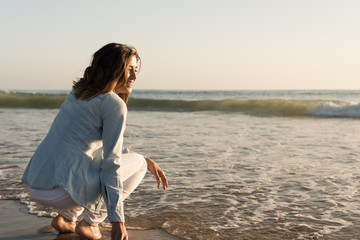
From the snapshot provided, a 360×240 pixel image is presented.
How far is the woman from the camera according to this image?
2125mm

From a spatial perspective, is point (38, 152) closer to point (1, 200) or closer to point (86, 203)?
point (86, 203)

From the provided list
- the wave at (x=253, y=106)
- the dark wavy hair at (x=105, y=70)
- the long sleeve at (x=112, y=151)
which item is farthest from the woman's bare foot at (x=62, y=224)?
the wave at (x=253, y=106)

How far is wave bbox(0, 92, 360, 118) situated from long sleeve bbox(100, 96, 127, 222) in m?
14.3

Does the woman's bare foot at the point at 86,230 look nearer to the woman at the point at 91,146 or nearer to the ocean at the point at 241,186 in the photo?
the woman at the point at 91,146

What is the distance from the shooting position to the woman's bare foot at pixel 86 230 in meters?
2.61

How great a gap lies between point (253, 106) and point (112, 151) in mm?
18421

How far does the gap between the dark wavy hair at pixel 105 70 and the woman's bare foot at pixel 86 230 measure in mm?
909

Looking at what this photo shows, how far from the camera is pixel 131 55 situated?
7.46 ft

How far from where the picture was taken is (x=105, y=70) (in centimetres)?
220

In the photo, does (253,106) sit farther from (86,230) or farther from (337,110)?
(86,230)

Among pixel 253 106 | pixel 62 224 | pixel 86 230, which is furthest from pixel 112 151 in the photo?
pixel 253 106

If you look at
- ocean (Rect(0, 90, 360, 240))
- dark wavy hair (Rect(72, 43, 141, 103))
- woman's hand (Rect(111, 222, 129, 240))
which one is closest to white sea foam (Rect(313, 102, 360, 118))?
ocean (Rect(0, 90, 360, 240))

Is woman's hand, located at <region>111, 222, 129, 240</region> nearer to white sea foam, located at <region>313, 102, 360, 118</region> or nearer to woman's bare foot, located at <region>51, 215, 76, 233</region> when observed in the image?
woman's bare foot, located at <region>51, 215, 76, 233</region>

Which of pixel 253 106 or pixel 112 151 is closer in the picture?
pixel 112 151
